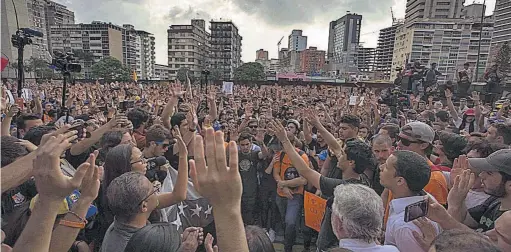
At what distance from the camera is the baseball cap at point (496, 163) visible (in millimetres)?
2213

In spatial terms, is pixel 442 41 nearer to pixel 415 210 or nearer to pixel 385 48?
pixel 385 48

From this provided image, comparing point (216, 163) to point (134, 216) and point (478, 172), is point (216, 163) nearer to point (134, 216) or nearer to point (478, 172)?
point (134, 216)

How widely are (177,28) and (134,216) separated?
98680 millimetres

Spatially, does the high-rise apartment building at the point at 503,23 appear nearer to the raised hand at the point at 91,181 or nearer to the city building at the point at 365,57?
the raised hand at the point at 91,181

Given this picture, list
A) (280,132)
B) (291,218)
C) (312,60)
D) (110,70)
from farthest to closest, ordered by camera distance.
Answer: (312,60) < (110,70) < (291,218) < (280,132)

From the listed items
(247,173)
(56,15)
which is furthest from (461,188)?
(56,15)

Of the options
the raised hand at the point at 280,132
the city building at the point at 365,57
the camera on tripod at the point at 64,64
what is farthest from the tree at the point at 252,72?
the city building at the point at 365,57

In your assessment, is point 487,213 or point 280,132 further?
point 280,132

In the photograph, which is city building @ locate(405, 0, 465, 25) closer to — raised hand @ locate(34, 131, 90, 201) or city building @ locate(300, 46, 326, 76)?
city building @ locate(300, 46, 326, 76)

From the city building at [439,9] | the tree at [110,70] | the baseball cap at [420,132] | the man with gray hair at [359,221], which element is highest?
the city building at [439,9]

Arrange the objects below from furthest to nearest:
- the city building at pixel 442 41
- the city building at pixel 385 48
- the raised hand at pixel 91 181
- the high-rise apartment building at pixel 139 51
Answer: the city building at pixel 385 48 → the high-rise apartment building at pixel 139 51 → the city building at pixel 442 41 → the raised hand at pixel 91 181

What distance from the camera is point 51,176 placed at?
129 centimetres

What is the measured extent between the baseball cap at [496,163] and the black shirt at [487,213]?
0.22 m

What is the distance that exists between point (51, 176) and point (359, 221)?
146 cm
